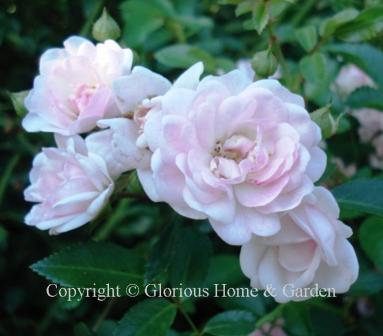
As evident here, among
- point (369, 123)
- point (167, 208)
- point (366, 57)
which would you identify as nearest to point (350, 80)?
point (369, 123)

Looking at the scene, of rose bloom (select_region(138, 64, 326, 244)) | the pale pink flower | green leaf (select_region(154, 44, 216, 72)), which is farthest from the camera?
the pale pink flower

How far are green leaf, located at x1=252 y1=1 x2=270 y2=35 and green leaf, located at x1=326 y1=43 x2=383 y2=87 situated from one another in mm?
238

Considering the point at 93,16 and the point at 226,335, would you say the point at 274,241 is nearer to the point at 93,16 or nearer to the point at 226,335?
the point at 226,335

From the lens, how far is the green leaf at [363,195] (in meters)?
0.78

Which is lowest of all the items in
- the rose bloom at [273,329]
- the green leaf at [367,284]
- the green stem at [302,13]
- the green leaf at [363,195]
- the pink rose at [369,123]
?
the rose bloom at [273,329]

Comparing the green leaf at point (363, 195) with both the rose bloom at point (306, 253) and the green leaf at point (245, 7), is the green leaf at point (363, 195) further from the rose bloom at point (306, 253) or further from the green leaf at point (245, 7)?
the green leaf at point (245, 7)

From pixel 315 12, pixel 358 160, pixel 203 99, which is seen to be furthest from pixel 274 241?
pixel 315 12

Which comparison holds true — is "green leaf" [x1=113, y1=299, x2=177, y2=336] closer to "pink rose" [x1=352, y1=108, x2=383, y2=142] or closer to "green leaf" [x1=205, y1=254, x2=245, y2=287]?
"green leaf" [x1=205, y1=254, x2=245, y2=287]

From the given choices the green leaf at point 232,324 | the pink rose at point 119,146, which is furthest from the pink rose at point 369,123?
the pink rose at point 119,146

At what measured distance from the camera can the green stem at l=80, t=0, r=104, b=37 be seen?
129 centimetres

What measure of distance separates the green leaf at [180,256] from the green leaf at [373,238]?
201 millimetres

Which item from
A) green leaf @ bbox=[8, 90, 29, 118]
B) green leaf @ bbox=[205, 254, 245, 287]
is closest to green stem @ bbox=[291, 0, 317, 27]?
green leaf @ bbox=[205, 254, 245, 287]

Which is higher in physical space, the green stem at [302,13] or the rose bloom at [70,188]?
the rose bloom at [70,188]

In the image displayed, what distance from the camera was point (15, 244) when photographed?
52.9 inches
